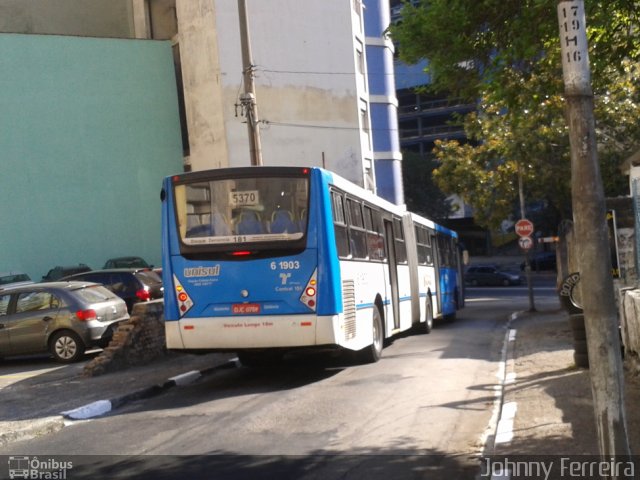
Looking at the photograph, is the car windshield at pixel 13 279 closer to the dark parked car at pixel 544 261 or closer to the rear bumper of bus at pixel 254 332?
the rear bumper of bus at pixel 254 332

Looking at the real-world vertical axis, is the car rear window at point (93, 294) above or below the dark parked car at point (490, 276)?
above

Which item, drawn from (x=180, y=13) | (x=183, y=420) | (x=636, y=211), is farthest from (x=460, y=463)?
(x=180, y=13)

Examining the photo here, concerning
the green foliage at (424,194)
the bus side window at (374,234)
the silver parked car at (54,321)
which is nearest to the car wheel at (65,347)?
the silver parked car at (54,321)

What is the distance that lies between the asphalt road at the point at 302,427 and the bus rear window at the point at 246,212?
2.21 meters

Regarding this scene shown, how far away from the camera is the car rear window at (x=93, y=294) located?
16.3 meters

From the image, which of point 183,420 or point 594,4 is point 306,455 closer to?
point 183,420

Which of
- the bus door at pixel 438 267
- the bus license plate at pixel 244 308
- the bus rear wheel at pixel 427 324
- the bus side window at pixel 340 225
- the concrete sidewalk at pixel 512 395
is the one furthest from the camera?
the bus door at pixel 438 267

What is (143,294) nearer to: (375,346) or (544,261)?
(375,346)

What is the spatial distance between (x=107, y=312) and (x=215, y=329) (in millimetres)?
5389

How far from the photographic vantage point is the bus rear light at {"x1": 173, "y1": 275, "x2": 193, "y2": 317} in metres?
12.0

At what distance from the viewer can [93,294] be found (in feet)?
54.5

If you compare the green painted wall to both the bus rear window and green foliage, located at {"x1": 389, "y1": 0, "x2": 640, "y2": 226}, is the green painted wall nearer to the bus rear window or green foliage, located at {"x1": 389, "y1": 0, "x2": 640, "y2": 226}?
the bus rear window

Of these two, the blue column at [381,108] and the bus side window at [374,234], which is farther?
the blue column at [381,108]

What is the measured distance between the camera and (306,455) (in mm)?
7762
